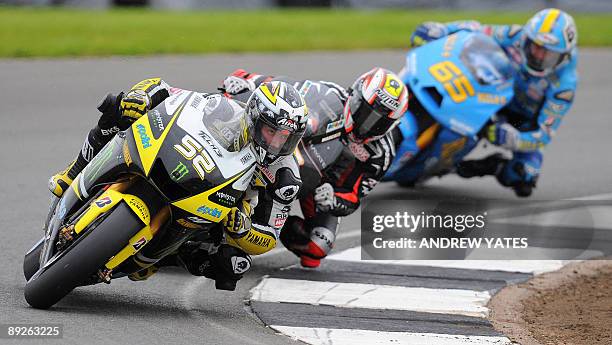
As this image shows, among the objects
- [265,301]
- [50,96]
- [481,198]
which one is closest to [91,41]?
[50,96]

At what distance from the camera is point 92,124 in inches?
475

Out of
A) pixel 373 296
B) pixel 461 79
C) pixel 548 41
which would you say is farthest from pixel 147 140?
pixel 548 41

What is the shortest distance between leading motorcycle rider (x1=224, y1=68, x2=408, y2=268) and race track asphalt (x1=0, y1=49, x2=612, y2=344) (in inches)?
14.0

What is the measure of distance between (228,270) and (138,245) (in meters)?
0.90

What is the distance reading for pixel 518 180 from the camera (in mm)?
10469

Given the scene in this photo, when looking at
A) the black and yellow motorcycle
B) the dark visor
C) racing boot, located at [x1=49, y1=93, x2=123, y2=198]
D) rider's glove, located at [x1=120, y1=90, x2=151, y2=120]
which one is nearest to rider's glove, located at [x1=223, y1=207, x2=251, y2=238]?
the black and yellow motorcycle

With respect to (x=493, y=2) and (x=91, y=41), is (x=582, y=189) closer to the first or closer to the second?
(x=91, y=41)

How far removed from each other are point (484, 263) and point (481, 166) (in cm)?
220

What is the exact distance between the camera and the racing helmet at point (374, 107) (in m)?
7.65

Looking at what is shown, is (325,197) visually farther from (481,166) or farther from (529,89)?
(529,89)

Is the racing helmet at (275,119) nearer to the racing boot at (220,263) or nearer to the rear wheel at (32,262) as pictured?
the racing boot at (220,263)

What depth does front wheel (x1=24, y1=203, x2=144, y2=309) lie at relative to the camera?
18.9 feet

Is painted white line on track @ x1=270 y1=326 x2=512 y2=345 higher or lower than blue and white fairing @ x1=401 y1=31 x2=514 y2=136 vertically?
higher

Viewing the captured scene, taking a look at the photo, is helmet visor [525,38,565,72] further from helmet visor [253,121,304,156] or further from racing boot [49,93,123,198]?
racing boot [49,93,123,198]
